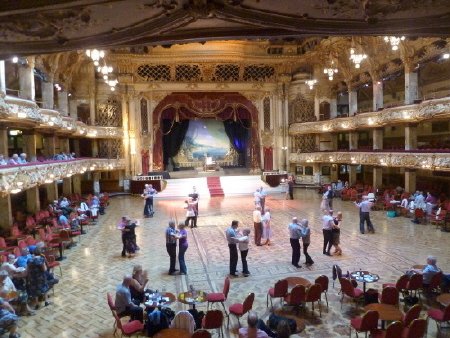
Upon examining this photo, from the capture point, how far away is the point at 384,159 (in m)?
21.0

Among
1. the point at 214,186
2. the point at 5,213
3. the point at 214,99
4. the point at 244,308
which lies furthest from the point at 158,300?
the point at 214,99

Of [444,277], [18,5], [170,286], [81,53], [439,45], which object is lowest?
[170,286]

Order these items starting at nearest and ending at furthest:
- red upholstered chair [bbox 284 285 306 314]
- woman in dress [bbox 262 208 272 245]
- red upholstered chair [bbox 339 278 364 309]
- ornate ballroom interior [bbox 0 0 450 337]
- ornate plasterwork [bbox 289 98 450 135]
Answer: ornate ballroom interior [bbox 0 0 450 337] < red upholstered chair [bbox 284 285 306 314] < red upholstered chair [bbox 339 278 364 309] < woman in dress [bbox 262 208 272 245] < ornate plasterwork [bbox 289 98 450 135]

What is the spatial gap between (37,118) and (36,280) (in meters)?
9.67

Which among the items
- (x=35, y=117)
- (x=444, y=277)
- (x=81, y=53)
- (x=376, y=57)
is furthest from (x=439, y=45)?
(x=81, y=53)

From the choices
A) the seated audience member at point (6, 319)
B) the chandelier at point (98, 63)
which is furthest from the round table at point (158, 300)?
the chandelier at point (98, 63)

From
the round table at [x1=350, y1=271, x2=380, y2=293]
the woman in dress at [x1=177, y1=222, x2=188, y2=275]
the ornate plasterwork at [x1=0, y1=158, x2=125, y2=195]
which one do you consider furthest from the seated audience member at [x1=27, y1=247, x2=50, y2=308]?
the round table at [x1=350, y1=271, x2=380, y2=293]

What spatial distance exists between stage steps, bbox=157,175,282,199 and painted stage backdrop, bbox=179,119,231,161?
569cm

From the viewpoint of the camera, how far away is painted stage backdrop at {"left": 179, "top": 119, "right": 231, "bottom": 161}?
3325 cm

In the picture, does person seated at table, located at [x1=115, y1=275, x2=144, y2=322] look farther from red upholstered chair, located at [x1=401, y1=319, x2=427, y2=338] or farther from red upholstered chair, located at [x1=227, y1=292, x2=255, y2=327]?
red upholstered chair, located at [x1=401, y1=319, x2=427, y2=338]

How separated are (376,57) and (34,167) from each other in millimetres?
19834

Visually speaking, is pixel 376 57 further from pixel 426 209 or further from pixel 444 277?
pixel 444 277

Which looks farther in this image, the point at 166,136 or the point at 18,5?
the point at 166,136

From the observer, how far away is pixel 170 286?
31.0 feet
